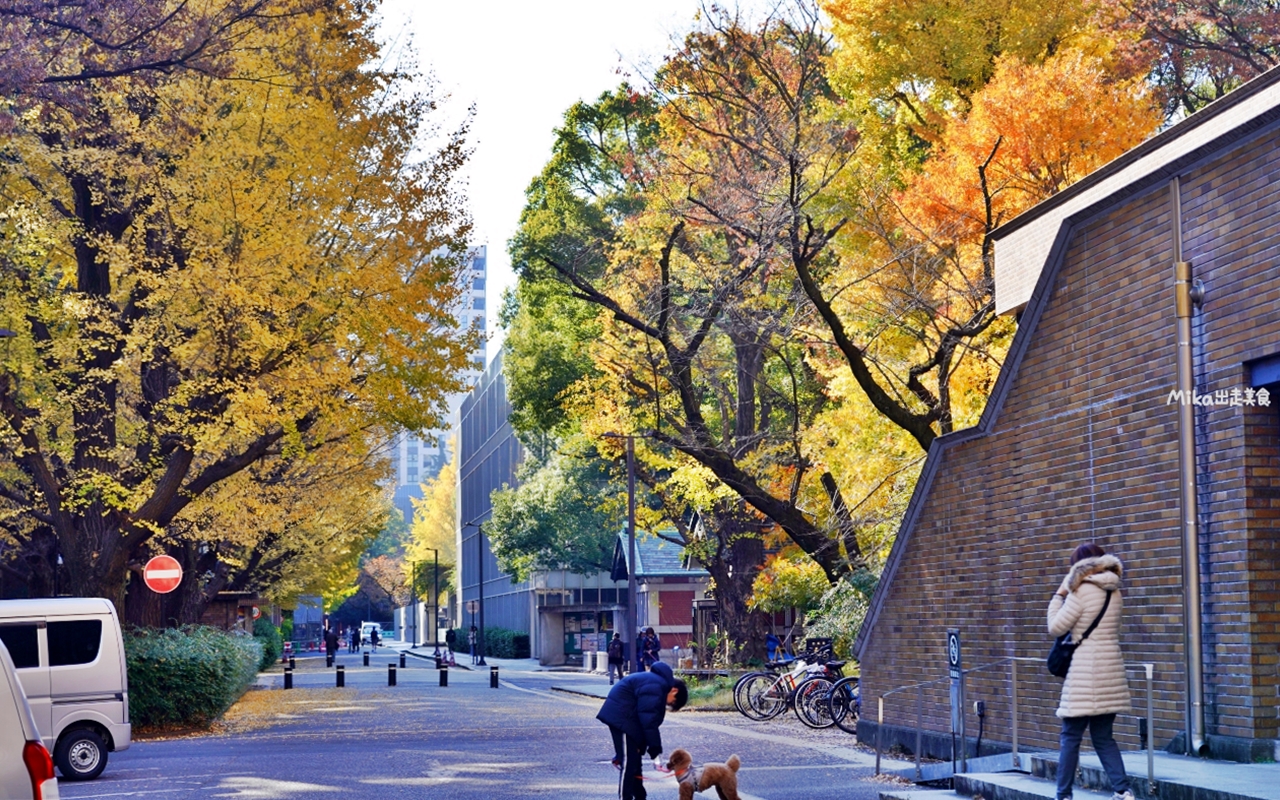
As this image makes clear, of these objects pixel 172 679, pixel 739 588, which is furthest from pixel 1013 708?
pixel 739 588

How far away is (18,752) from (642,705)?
570cm

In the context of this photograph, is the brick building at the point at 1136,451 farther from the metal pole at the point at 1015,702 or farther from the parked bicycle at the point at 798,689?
the parked bicycle at the point at 798,689

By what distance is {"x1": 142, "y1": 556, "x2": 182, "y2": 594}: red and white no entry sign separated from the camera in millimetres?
25109

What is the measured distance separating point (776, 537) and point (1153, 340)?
24.3 m

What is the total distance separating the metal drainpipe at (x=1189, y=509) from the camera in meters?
11.0

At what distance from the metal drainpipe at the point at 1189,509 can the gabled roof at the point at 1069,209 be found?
3.75ft

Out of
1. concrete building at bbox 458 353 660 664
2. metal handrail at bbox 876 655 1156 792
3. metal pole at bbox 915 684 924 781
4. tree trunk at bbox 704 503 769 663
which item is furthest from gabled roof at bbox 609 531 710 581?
metal pole at bbox 915 684 924 781

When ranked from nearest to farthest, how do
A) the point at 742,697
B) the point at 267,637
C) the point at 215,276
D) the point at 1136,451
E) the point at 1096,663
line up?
the point at 1096,663
the point at 1136,451
the point at 215,276
the point at 742,697
the point at 267,637

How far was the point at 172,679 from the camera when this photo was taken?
2530 centimetres

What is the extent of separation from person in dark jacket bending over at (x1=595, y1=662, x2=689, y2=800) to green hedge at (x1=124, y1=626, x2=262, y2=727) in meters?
15.7

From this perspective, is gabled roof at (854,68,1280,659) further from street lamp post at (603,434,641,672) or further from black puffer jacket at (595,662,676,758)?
street lamp post at (603,434,641,672)

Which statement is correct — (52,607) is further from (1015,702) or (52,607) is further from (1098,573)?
(1098,573)

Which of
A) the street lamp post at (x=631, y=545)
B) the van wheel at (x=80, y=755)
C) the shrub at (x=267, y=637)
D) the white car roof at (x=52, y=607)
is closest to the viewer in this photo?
the van wheel at (x=80, y=755)

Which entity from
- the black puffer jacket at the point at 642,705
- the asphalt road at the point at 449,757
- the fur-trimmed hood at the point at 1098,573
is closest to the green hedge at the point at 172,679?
the asphalt road at the point at 449,757
